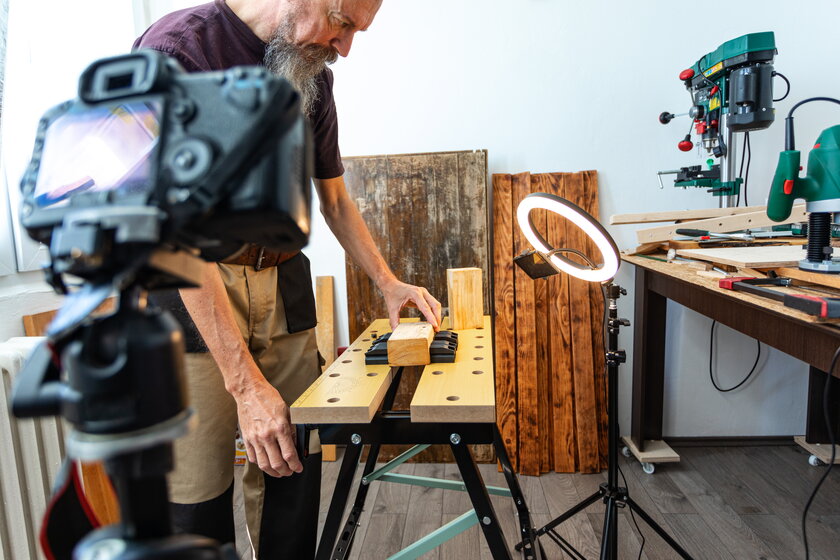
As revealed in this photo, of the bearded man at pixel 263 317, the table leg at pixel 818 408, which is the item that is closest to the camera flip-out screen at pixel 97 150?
the bearded man at pixel 263 317

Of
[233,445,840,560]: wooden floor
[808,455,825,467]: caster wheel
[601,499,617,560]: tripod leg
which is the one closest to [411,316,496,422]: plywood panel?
[601,499,617,560]: tripod leg

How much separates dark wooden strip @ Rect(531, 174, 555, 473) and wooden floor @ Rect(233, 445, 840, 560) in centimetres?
13

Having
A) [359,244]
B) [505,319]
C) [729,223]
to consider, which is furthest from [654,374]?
[359,244]

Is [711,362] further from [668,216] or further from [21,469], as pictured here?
[21,469]

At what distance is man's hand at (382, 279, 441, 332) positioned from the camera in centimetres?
142

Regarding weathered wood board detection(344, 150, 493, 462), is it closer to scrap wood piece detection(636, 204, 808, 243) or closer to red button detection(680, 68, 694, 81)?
scrap wood piece detection(636, 204, 808, 243)

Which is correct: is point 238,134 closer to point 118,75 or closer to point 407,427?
point 118,75

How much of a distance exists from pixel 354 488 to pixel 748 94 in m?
2.18

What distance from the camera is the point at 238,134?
31 cm

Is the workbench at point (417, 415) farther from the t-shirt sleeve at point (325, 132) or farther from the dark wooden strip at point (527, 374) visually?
the dark wooden strip at point (527, 374)

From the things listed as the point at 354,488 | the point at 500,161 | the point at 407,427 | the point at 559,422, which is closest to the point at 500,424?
the point at 559,422

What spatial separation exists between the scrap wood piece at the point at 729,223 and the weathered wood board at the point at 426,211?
0.73 m

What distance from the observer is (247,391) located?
925 millimetres

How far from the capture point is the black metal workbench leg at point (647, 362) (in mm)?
2256
